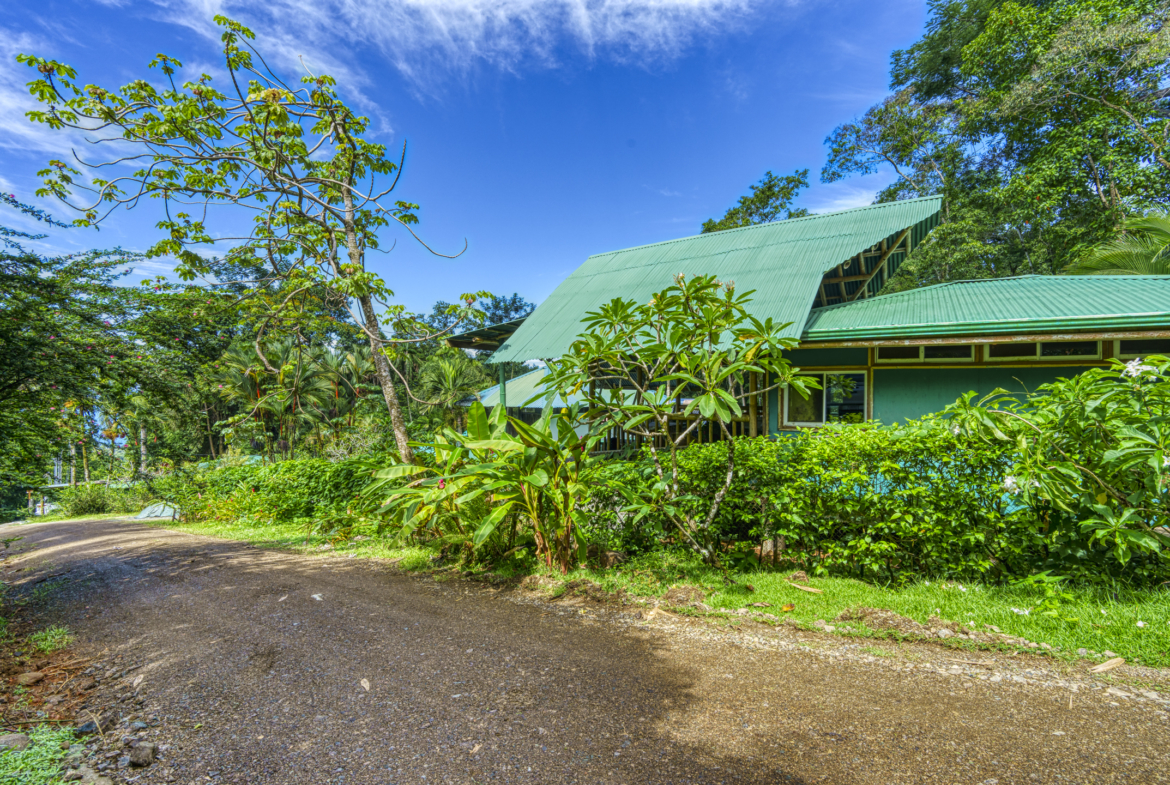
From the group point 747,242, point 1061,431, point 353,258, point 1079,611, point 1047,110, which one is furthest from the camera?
point 1047,110

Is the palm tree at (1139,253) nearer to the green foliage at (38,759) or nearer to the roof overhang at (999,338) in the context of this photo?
the roof overhang at (999,338)

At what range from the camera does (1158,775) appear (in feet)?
6.25

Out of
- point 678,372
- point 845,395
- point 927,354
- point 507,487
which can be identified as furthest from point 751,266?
point 507,487

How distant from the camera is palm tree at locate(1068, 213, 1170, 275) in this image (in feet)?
31.6

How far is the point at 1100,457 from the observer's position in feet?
11.1

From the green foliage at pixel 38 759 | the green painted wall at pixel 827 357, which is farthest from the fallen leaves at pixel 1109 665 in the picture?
the green painted wall at pixel 827 357

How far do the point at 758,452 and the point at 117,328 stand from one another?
23.8 ft

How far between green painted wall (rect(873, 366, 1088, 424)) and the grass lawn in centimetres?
383

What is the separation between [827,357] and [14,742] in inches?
A: 351

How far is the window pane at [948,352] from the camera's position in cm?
698

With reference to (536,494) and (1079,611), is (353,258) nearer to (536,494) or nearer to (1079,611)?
(536,494)

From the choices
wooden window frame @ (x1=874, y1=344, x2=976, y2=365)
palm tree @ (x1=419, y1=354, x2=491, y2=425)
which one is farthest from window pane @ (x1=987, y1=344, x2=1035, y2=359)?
palm tree @ (x1=419, y1=354, x2=491, y2=425)

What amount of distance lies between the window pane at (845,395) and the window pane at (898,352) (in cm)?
Answer: 40

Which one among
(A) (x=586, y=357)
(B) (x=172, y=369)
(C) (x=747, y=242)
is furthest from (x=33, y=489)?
(C) (x=747, y=242)
